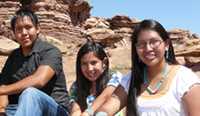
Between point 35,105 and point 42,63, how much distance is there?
0.74 m

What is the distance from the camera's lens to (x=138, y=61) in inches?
137

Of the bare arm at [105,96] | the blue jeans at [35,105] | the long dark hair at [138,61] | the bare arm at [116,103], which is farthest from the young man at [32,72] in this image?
the long dark hair at [138,61]

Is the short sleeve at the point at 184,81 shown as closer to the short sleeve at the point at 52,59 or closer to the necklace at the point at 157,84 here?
the necklace at the point at 157,84

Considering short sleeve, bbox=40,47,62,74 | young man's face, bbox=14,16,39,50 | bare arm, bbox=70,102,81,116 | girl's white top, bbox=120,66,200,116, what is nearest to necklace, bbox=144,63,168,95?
girl's white top, bbox=120,66,200,116

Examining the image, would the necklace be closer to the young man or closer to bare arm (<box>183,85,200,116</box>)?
bare arm (<box>183,85,200,116</box>)

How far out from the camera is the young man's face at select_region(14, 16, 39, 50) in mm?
4859

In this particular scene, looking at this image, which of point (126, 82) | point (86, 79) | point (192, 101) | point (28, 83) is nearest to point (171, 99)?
point (192, 101)

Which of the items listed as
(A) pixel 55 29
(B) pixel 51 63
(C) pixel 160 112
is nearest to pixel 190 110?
(C) pixel 160 112

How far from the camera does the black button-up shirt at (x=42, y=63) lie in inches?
185

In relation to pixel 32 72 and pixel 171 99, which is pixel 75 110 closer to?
pixel 32 72

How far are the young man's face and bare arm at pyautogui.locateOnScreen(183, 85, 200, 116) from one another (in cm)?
231

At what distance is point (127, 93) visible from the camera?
3430 millimetres

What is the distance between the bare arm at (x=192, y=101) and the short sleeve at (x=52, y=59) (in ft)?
6.39

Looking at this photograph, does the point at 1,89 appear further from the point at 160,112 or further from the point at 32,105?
the point at 160,112
